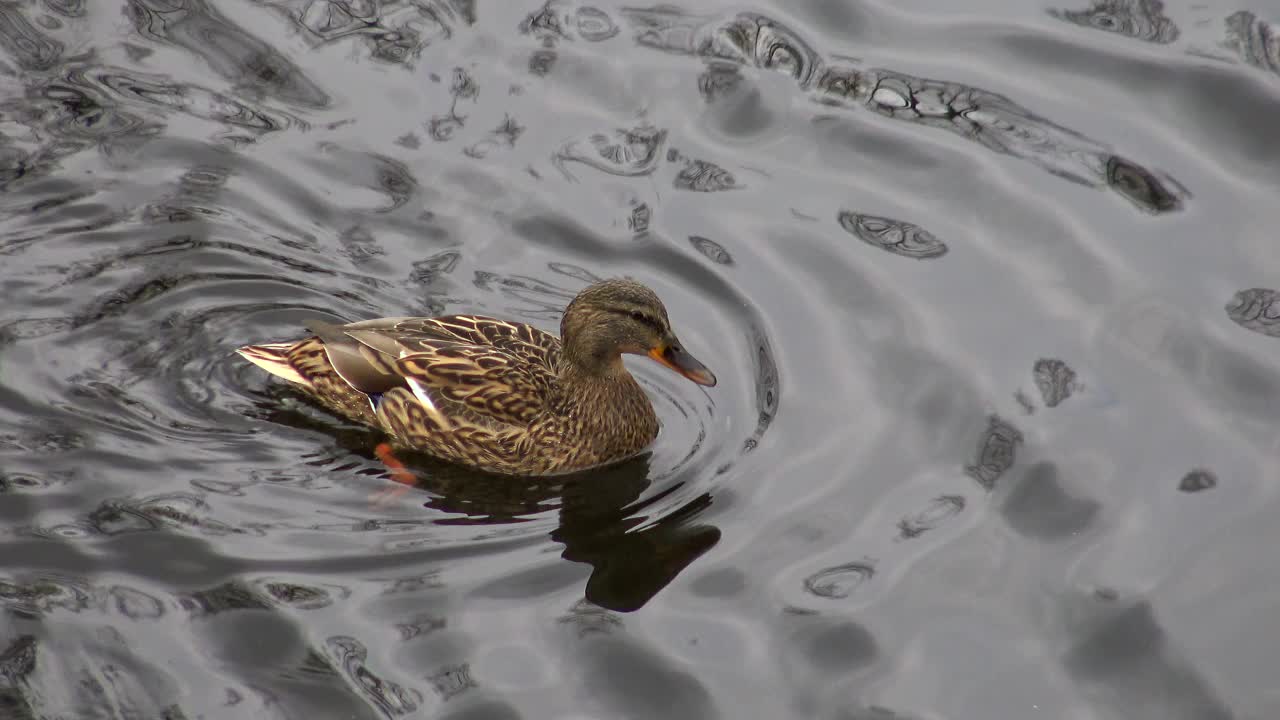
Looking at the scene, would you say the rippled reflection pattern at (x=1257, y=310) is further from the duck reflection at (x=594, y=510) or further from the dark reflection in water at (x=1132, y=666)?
the duck reflection at (x=594, y=510)

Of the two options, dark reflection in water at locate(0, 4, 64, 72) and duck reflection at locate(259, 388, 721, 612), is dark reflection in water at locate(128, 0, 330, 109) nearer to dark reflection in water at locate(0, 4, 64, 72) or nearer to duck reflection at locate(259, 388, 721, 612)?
dark reflection in water at locate(0, 4, 64, 72)

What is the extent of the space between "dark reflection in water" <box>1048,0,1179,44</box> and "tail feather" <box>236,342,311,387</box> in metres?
6.18

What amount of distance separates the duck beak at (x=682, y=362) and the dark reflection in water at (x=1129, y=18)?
4933mm

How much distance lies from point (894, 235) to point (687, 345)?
167cm

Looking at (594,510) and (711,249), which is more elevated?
(711,249)

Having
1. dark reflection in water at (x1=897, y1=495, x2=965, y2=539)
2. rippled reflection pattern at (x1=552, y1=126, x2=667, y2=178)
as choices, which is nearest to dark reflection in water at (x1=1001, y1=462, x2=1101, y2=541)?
dark reflection in water at (x1=897, y1=495, x2=965, y2=539)

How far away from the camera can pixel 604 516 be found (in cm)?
815

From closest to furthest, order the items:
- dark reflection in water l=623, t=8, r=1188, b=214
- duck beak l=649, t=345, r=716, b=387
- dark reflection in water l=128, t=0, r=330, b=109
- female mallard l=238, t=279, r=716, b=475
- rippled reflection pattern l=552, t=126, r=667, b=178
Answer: duck beak l=649, t=345, r=716, b=387, female mallard l=238, t=279, r=716, b=475, dark reflection in water l=623, t=8, r=1188, b=214, rippled reflection pattern l=552, t=126, r=667, b=178, dark reflection in water l=128, t=0, r=330, b=109

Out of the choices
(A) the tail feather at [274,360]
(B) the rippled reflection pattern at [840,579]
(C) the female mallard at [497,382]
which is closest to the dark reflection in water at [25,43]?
(A) the tail feather at [274,360]

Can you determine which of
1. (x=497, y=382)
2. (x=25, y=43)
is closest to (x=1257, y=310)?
(x=497, y=382)

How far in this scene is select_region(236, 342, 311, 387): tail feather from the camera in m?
8.80

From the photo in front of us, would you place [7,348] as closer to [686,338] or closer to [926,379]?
[686,338]

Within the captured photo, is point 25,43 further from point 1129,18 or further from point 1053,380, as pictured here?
point 1129,18

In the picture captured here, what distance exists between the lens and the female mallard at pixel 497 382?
8.53 m
